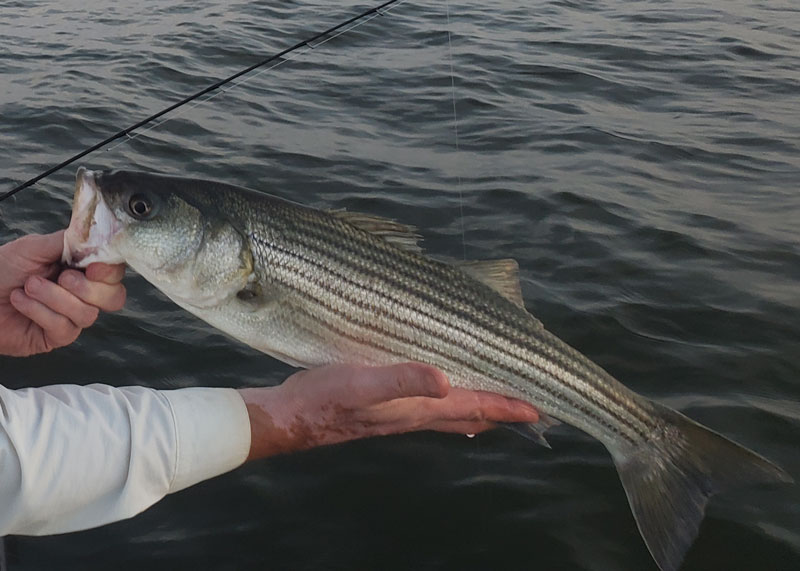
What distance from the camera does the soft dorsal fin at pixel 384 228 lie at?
10.7 feet

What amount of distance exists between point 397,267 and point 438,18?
34.9 ft

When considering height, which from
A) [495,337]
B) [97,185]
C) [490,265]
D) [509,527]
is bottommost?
[509,527]

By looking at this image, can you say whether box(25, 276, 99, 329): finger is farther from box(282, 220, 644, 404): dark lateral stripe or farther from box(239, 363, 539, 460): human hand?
box(282, 220, 644, 404): dark lateral stripe

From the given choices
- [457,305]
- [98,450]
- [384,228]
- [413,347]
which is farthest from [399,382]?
[98,450]

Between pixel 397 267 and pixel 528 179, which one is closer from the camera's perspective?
pixel 397 267

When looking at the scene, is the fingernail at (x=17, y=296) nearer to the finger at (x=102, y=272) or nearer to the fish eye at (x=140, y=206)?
the finger at (x=102, y=272)

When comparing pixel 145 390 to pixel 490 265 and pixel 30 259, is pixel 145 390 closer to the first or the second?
pixel 30 259

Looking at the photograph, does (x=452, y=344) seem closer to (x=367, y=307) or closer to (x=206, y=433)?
(x=367, y=307)

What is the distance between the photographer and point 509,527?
13.1ft

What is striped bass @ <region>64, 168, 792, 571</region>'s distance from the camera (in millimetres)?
3178

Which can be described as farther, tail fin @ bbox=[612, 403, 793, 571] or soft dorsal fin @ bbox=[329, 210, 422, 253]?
soft dorsal fin @ bbox=[329, 210, 422, 253]

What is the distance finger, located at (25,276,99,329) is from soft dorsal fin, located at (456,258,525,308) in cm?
144

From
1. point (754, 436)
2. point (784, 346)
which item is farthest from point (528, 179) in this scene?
point (754, 436)

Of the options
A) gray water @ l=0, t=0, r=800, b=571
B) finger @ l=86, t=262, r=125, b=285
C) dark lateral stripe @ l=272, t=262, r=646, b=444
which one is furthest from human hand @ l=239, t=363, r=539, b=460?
gray water @ l=0, t=0, r=800, b=571
